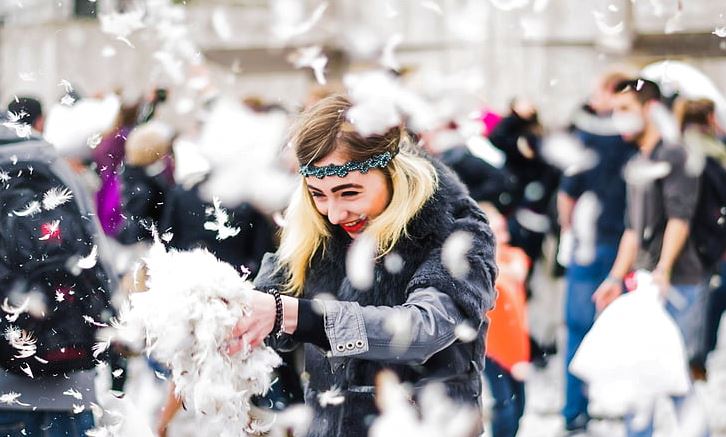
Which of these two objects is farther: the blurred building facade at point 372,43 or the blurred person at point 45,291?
the blurred building facade at point 372,43

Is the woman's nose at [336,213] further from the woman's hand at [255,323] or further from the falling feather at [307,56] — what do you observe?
the falling feather at [307,56]

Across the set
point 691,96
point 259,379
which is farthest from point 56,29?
point 259,379

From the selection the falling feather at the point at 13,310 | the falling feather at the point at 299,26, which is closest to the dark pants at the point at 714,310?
the falling feather at the point at 13,310

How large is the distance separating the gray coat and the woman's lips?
37 millimetres

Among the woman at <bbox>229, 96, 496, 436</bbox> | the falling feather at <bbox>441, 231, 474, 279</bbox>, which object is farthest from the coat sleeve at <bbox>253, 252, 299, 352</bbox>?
the falling feather at <bbox>441, 231, 474, 279</bbox>

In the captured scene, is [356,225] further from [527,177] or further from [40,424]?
[527,177]

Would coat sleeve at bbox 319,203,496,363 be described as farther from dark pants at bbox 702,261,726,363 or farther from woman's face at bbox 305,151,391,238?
dark pants at bbox 702,261,726,363

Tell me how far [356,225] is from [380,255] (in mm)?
111

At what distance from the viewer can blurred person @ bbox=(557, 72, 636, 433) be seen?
4.96 metres

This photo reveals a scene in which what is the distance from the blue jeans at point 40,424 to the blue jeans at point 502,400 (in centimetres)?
166

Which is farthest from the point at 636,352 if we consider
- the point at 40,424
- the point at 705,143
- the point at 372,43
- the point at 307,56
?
the point at 307,56

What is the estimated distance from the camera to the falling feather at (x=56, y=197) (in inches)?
116

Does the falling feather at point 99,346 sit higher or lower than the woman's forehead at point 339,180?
lower

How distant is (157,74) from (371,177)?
5226 millimetres
